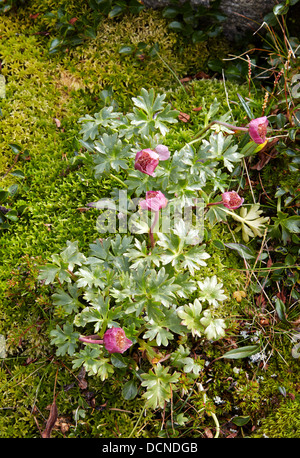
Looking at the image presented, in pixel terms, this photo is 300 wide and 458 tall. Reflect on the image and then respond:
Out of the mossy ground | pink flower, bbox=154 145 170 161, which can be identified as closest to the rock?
the mossy ground

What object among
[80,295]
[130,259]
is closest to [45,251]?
[80,295]

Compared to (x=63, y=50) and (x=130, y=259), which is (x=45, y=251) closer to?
(x=130, y=259)

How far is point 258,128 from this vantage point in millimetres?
2332

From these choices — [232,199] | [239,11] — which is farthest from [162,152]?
[239,11]

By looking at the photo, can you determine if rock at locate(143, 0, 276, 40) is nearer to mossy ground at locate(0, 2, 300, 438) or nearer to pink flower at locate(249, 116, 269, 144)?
mossy ground at locate(0, 2, 300, 438)

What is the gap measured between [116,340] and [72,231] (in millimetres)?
914

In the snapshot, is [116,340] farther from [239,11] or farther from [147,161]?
[239,11]

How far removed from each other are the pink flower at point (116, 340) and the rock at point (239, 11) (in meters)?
2.59

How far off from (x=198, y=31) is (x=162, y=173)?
157cm

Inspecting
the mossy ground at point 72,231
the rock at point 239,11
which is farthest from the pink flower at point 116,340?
the rock at point 239,11

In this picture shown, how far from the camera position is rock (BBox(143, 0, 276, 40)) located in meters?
3.06

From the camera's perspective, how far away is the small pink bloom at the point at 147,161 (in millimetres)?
2062

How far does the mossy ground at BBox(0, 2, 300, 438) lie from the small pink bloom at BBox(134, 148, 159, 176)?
711 millimetres

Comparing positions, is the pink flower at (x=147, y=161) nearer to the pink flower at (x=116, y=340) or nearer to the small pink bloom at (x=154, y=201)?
the small pink bloom at (x=154, y=201)
